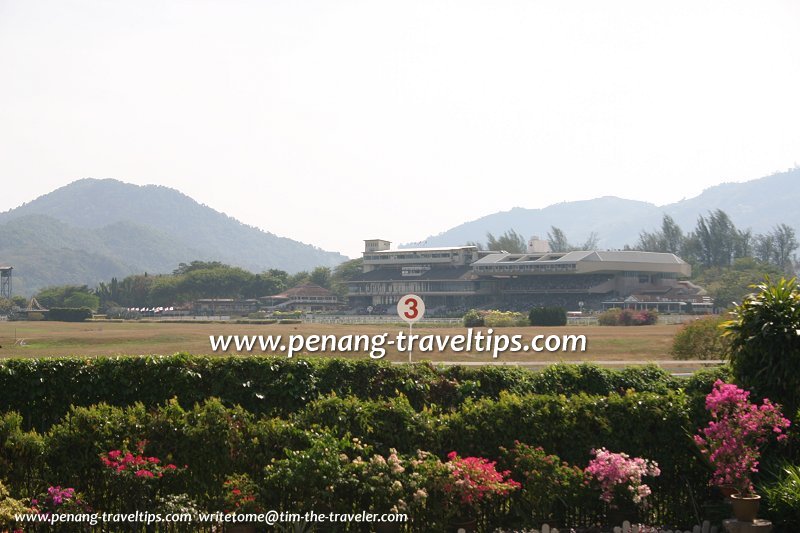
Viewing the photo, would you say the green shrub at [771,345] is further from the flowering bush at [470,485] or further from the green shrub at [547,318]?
the green shrub at [547,318]

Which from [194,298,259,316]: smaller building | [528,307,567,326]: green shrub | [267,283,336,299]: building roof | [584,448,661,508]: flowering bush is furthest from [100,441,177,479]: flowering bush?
[267,283,336,299]: building roof

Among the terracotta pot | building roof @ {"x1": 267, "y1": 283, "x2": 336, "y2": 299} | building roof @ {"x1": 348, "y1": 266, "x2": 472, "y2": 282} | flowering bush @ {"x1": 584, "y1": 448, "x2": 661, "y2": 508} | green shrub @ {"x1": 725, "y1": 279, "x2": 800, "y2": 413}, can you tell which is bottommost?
the terracotta pot

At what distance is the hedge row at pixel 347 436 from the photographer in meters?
10.9

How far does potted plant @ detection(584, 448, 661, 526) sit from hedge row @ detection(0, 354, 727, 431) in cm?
484

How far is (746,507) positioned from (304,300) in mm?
163818

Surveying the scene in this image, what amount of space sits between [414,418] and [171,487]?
3.40 meters

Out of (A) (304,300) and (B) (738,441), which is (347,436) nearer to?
(B) (738,441)

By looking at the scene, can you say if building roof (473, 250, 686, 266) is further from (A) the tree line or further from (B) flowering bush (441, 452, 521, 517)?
(B) flowering bush (441, 452, 521, 517)

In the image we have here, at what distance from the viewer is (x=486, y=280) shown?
534ft

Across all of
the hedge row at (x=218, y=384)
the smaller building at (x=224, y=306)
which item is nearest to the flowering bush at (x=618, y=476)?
the hedge row at (x=218, y=384)

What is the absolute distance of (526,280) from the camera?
524 ft

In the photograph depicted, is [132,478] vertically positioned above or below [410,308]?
below

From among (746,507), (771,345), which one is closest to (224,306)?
(771,345)

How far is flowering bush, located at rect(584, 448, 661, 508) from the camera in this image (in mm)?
10703
